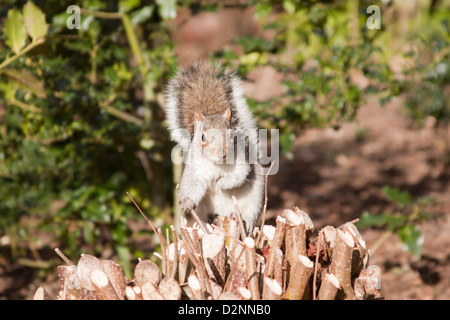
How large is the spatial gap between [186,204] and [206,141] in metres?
0.17

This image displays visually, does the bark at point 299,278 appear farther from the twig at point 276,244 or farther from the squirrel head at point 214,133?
the squirrel head at point 214,133

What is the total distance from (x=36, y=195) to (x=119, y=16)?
2.68ft

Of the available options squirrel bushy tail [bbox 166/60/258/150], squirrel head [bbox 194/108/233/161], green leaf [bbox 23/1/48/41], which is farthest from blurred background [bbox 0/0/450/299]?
squirrel head [bbox 194/108/233/161]

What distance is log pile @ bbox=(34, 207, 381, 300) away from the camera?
1000 mm

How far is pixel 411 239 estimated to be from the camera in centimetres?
179

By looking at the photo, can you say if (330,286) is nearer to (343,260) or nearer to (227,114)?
(343,260)

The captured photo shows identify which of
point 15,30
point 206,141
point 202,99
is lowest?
point 206,141

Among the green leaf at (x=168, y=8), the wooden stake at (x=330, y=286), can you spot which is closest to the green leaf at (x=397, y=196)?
the wooden stake at (x=330, y=286)

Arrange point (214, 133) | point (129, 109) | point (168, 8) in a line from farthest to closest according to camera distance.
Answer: point (129, 109) < point (168, 8) < point (214, 133)

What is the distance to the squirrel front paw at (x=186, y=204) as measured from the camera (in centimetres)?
127

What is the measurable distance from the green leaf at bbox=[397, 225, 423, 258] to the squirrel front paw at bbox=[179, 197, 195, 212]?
901mm

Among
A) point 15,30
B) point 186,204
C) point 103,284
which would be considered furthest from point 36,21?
point 103,284
